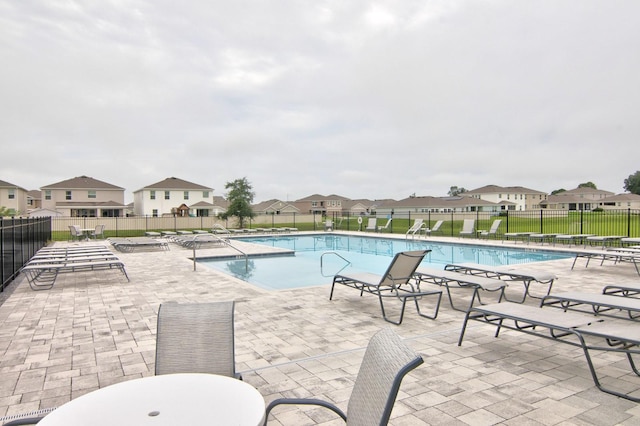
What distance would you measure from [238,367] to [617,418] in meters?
2.96

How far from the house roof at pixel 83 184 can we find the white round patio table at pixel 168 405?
47861mm

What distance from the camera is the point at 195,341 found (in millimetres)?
2582

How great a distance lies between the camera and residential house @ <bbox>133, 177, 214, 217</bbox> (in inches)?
1750

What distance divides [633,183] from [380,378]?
352ft

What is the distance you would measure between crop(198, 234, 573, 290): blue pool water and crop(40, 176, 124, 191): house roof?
3349 centimetres

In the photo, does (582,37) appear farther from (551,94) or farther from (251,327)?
(251,327)

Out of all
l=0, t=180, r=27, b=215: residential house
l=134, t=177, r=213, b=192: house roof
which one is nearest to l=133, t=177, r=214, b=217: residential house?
l=134, t=177, r=213, b=192: house roof

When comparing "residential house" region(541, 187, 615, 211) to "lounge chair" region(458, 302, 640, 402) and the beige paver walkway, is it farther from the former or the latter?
"lounge chair" region(458, 302, 640, 402)

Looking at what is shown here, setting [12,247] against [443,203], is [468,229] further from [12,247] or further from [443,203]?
[443,203]

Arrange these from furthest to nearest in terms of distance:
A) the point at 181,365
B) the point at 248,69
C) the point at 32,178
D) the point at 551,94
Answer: the point at 32,178
the point at 551,94
the point at 248,69
the point at 181,365

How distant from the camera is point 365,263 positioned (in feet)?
45.3

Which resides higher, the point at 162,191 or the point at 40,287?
the point at 162,191

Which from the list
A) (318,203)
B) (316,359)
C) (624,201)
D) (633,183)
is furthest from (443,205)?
(316,359)

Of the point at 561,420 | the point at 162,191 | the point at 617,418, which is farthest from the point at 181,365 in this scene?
the point at 162,191
